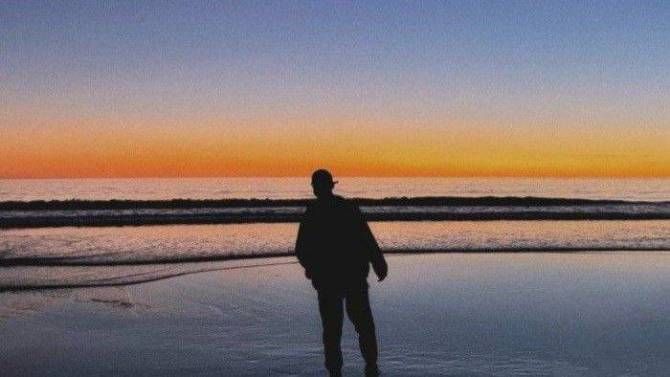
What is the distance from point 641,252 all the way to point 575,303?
9.16m

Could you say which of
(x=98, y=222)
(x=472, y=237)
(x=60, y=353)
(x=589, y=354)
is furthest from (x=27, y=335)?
(x=98, y=222)

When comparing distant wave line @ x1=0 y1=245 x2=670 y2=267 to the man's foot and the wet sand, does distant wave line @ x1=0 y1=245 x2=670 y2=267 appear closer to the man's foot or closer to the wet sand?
the wet sand

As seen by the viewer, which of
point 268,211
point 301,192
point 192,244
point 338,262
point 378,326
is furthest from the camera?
point 301,192

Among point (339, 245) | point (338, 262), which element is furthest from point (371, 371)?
point (339, 245)

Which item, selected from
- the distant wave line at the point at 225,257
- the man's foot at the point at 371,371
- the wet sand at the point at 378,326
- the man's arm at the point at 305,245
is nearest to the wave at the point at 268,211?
the distant wave line at the point at 225,257

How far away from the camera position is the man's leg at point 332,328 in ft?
19.2

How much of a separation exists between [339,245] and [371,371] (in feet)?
3.84

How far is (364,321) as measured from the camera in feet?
19.2

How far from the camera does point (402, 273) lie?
13.1m

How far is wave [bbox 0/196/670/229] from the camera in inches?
1420

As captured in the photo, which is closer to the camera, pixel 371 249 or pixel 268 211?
pixel 371 249

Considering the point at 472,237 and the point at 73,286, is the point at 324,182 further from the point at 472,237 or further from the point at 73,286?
the point at 472,237

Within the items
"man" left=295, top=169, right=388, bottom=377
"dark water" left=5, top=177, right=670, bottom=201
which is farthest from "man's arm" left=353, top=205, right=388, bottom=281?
"dark water" left=5, top=177, right=670, bottom=201

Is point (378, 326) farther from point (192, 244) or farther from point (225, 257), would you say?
point (192, 244)
